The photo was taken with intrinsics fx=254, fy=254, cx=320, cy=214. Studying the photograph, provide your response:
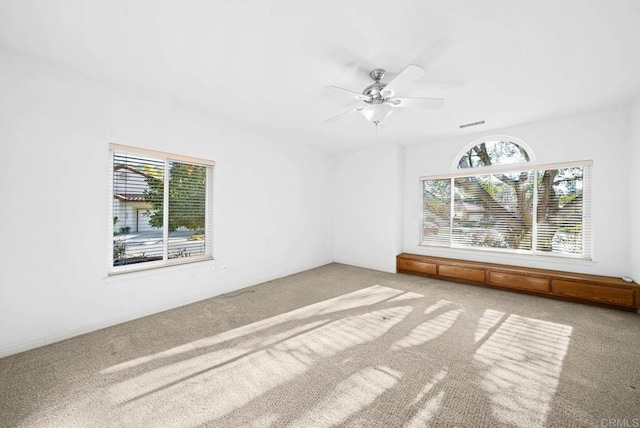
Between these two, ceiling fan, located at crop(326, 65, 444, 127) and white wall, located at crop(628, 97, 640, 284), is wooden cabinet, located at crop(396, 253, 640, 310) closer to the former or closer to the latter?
white wall, located at crop(628, 97, 640, 284)

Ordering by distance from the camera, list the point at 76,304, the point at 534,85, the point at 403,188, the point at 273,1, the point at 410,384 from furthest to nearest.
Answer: the point at 403,188 < the point at 534,85 < the point at 76,304 < the point at 410,384 < the point at 273,1

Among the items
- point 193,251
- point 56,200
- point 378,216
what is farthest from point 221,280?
point 378,216

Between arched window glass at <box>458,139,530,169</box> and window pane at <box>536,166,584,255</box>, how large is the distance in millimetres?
437

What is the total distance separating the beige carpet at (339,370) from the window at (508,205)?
1.15 metres

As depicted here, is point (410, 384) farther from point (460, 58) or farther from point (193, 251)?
point (193, 251)

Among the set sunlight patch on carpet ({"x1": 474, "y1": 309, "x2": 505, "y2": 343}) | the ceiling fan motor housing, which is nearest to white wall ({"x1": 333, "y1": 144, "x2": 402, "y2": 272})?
sunlight patch on carpet ({"x1": 474, "y1": 309, "x2": 505, "y2": 343})

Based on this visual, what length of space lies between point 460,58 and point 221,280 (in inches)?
154

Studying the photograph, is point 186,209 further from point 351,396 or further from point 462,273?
point 462,273

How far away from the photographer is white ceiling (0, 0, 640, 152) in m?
1.76

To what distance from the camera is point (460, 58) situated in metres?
2.29

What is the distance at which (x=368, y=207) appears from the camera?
5445 mm

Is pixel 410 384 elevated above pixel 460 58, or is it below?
below

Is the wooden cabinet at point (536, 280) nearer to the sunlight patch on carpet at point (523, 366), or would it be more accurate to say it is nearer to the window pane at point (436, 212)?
the window pane at point (436, 212)

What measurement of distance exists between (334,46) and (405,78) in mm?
662
